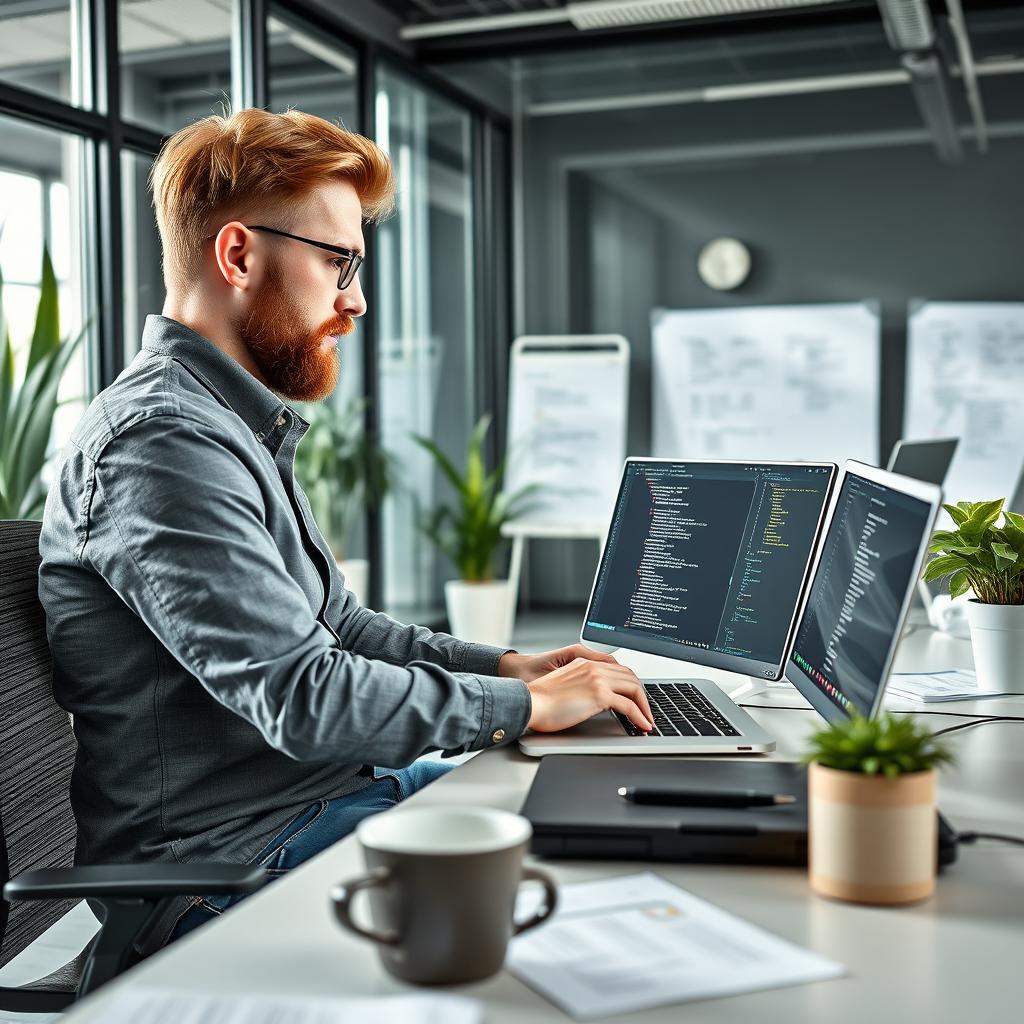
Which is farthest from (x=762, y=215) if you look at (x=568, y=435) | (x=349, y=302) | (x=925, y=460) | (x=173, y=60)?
(x=349, y=302)

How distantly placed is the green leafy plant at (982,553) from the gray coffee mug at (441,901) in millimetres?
1114

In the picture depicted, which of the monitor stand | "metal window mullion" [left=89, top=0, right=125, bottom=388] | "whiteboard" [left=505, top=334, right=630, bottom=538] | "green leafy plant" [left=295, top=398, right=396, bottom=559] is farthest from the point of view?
"whiteboard" [left=505, top=334, right=630, bottom=538]

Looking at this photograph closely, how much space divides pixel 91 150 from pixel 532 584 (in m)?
3.65

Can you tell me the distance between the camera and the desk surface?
0.72 meters

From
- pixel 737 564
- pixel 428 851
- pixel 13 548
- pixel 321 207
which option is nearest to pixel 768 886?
pixel 428 851

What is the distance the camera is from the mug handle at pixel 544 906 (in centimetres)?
73

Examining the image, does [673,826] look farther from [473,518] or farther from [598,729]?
[473,518]

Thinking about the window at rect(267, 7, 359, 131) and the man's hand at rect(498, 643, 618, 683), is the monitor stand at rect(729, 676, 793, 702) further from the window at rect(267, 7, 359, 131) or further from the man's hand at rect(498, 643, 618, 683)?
the window at rect(267, 7, 359, 131)

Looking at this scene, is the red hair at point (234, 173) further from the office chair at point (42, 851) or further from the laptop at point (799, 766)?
the laptop at point (799, 766)

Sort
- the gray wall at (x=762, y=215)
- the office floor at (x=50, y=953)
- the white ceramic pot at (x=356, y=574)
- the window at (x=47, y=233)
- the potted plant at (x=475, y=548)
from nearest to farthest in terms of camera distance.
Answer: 1. the office floor at (x=50, y=953)
2. the window at (x=47, y=233)
3. the white ceramic pot at (x=356, y=574)
4. the potted plant at (x=475, y=548)
5. the gray wall at (x=762, y=215)

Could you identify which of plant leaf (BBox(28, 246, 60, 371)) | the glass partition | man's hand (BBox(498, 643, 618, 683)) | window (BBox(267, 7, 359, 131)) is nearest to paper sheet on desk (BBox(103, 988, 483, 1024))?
man's hand (BBox(498, 643, 618, 683))

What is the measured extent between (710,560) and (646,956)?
94 centimetres

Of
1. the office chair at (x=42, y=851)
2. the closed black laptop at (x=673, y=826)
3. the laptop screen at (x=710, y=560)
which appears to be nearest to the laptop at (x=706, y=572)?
the laptop screen at (x=710, y=560)

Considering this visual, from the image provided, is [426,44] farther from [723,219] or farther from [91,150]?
[91,150]
